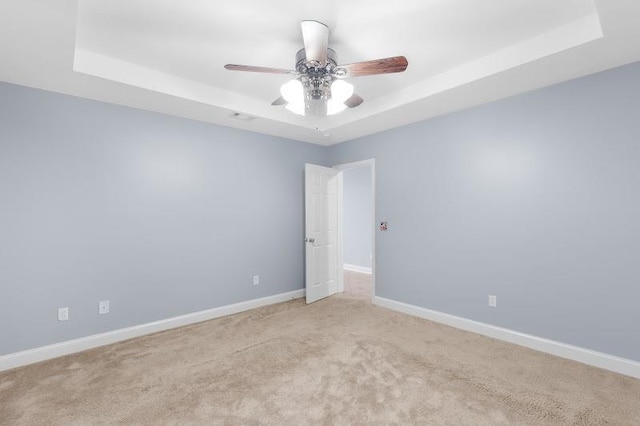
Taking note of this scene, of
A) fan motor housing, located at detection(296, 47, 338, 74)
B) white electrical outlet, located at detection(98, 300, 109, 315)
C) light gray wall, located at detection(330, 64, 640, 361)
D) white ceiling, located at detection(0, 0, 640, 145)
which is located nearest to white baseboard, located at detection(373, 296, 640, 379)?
light gray wall, located at detection(330, 64, 640, 361)

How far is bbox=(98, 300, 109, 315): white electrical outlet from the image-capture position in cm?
303

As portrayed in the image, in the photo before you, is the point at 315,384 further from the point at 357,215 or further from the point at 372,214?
the point at 357,215

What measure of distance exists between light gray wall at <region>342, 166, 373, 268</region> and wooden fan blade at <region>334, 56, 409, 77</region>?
4484mm

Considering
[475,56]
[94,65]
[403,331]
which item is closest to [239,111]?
[94,65]

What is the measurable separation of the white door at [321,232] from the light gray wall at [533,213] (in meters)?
1.16

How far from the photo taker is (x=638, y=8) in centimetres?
177

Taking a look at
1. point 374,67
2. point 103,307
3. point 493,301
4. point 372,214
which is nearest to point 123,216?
point 103,307

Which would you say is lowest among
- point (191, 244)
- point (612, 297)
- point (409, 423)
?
point (409, 423)

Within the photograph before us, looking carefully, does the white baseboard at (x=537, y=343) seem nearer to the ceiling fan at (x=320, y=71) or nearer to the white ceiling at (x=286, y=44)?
the white ceiling at (x=286, y=44)

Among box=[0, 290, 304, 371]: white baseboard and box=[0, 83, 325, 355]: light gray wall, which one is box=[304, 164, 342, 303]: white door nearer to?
box=[0, 83, 325, 355]: light gray wall

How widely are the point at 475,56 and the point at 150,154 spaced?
11.2 feet

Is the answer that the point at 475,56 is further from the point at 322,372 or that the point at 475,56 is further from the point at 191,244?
the point at 191,244

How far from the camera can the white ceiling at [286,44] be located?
78.4 inches

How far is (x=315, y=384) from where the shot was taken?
2320 mm
